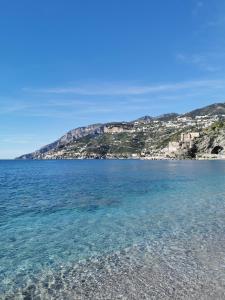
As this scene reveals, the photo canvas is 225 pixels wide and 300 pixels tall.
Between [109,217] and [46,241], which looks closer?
[46,241]

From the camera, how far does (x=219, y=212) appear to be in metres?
23.8

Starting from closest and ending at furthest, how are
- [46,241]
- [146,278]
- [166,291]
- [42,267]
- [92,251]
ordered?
[166,291] < [146,278] < [42,267] < [92,251] < [46,241]

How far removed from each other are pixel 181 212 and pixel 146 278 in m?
13.3

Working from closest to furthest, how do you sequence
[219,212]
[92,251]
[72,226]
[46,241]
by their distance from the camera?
[92,251]
[46,241]
[72,226]
[219,212]

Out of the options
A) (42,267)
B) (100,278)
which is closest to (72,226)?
(42,267)

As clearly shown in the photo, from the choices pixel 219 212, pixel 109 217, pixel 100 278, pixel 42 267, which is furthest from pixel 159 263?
pixel 219 212

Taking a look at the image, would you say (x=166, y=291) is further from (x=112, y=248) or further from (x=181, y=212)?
(x=181, y=212)

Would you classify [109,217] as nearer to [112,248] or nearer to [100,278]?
[112,248]

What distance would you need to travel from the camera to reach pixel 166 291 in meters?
10.5

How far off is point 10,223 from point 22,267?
9.13 meters

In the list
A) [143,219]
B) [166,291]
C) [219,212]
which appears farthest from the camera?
[219,212]

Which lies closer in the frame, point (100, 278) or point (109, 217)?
point (100, 278)

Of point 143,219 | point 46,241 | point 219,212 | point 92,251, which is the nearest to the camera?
point 92,251

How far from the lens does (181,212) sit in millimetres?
24344
